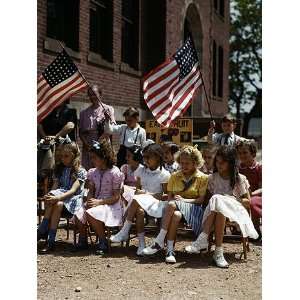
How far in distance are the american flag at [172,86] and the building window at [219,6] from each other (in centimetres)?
1372

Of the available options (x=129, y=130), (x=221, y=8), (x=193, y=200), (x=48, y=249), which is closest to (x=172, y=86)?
(x=129, y=130)

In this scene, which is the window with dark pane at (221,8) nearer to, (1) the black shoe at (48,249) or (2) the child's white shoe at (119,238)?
(2) the child's white shoe at (119,238)

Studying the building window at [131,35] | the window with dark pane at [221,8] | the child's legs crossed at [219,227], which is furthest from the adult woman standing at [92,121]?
the window with dark pane at [221,8]

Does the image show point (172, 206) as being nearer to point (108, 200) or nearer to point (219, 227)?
point (219, 227)

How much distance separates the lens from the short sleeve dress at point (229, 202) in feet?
16.7

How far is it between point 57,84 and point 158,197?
1736 millimetres

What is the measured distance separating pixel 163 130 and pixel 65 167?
3.08m

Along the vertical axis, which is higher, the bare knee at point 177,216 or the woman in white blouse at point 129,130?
the woman in white blouse at point 129,130

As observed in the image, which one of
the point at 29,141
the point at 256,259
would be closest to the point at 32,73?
the point at 29,141

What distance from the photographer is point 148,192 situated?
5844 millimetres

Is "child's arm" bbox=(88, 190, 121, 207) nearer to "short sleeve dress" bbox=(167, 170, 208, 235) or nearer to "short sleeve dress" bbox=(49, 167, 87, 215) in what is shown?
"short sleeve dress" bbox=(49, 167, 87, 215)

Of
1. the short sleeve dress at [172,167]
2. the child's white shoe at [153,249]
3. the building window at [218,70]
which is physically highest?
the building window at [218,70]

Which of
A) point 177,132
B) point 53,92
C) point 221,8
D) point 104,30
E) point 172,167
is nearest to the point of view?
point 53,92

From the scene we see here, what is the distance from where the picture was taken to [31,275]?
153 inches
